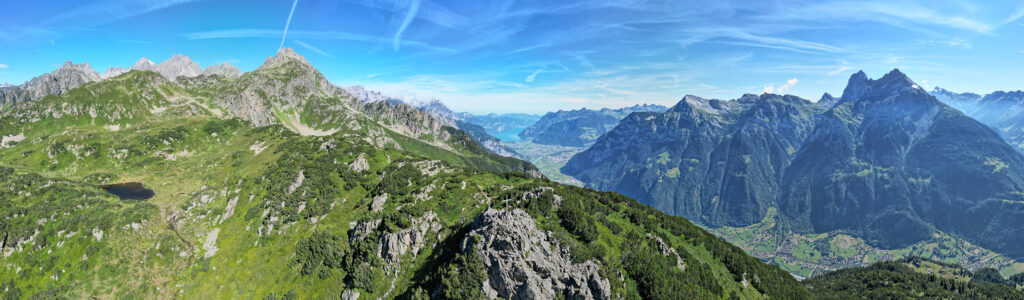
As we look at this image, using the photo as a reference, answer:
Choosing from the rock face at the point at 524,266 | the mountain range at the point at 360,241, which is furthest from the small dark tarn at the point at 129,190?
the rock face at the point at 524,266

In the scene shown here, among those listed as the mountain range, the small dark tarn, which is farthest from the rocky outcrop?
the small dark tarn

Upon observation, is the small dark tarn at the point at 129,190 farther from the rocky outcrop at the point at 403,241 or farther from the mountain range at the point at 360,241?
the rocky outcrop at the point at 403,241

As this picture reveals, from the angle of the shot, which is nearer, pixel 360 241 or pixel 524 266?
pixel 524 266

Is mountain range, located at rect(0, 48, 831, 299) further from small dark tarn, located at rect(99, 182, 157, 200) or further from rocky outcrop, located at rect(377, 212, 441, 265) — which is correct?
small dark tarn, located at rect(99, 182, 157, 200)

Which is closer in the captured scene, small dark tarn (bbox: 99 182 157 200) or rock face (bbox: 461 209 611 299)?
rock face (bbox: 461 209 611 299)

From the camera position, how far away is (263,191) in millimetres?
138750

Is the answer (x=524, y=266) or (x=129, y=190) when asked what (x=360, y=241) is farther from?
(x=129, y=190)

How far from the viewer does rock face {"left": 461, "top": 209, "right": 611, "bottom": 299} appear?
76250mm

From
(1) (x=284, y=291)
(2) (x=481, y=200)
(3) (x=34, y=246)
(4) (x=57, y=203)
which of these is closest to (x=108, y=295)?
(3) (x=34, y=246)

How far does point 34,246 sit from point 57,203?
27025 mm

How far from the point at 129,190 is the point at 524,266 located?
18142 cm

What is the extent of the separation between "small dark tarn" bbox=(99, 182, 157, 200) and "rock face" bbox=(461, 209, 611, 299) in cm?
15130

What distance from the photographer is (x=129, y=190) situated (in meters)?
148

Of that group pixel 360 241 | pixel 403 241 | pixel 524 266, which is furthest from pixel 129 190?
pixel 524 266
